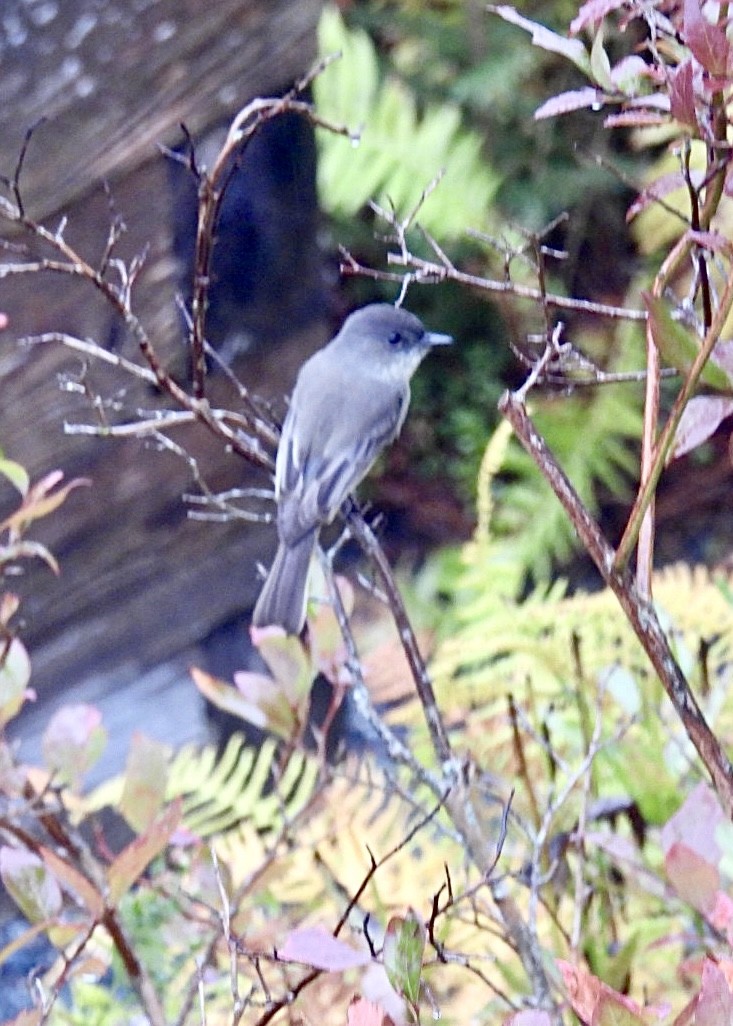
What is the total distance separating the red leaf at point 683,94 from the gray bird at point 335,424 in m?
1.08

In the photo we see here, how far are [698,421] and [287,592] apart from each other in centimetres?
109

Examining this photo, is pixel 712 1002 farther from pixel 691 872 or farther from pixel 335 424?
pixel 335 424

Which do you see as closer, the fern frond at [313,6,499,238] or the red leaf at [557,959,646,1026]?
the red leaf at [557,959,646,1026]

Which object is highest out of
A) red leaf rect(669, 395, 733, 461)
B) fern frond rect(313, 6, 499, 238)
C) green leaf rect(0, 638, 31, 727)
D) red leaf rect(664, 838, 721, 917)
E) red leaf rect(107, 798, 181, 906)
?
red leaf rect(669, 395, 733, 461)

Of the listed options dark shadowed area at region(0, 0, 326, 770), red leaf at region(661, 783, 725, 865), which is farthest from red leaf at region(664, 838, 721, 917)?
dark shadowed area at region(0, 0, 326, 770)

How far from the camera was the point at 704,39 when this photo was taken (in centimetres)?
64

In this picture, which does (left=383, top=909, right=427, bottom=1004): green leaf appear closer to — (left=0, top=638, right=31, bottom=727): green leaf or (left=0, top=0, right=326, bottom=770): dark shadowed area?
(left=0, top=638, right=31, bottom=727): green leaf

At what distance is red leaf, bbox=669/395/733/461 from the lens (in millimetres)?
682

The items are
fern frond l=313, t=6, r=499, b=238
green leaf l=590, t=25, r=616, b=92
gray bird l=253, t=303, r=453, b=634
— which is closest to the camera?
green leaf l=590, t=25, r=616, b=92

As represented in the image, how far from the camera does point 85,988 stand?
1.56 metres

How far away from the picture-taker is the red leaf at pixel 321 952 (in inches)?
27.9

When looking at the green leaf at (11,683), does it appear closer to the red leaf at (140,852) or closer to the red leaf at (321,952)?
the red leaf at (140,852)

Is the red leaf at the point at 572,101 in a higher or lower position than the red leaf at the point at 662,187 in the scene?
higher

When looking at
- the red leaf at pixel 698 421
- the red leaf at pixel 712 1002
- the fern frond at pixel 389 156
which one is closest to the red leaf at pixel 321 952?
the red leaf at pixel 712 1002
